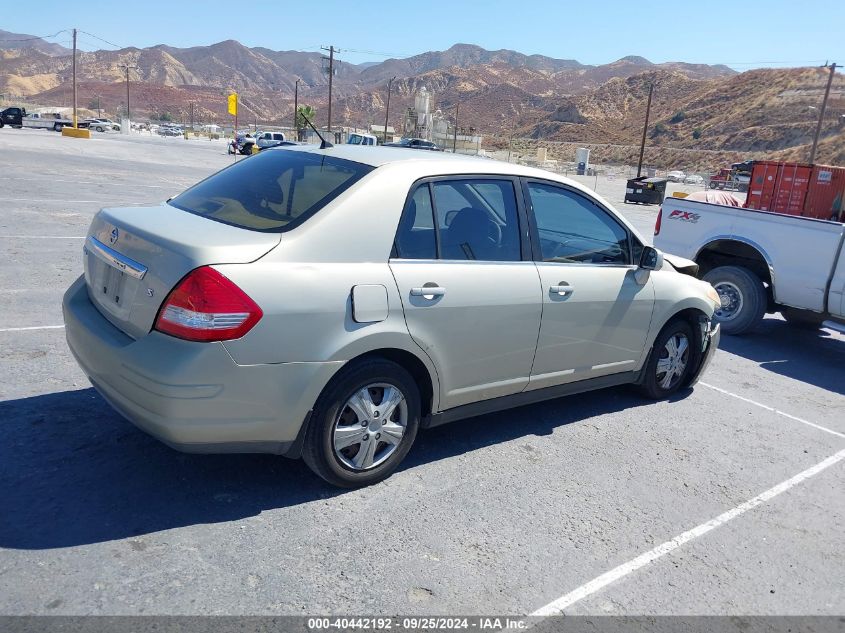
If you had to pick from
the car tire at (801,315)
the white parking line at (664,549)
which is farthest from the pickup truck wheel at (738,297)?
the white parking line at (664,549)

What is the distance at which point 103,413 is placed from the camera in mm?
4535

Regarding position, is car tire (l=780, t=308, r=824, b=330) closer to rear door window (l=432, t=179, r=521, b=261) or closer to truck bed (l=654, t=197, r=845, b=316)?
truck bed (l=654, t=197, r=845, b=316)

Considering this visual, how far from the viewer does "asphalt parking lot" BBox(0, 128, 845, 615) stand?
3.10 meters

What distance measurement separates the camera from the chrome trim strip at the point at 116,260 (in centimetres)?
352

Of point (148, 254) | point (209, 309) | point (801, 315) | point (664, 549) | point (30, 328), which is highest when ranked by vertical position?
point (148, 254)

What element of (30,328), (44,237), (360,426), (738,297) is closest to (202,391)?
(360,426)

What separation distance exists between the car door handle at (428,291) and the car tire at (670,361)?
7.49 ft

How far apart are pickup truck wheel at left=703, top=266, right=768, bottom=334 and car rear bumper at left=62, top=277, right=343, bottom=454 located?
19.4 ft

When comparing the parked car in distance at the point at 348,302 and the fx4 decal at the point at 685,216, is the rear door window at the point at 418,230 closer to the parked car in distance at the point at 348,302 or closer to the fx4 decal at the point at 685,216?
the parked car in distance at the point at 348,302

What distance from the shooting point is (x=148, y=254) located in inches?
138

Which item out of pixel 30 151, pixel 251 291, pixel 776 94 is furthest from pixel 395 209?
pixel 776 94

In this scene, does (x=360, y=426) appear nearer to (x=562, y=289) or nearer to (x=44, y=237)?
(x=562, y=289)

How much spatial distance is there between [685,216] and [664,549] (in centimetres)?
584

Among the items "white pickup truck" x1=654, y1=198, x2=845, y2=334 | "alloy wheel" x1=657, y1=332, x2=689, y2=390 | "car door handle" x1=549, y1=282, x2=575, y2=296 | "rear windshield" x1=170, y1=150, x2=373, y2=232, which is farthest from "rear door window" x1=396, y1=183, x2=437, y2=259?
"white pickup truck" x1=654, y1=198, x2=845, y2=334
